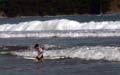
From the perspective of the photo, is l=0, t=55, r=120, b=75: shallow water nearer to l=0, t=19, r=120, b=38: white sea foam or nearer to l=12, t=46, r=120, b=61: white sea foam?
l=12, t=46, r=120, b=61: white sea foam

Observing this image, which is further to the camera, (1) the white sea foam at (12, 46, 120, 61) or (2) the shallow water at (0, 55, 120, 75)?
(1) the white sea foam at (12, 46, 120, 61)

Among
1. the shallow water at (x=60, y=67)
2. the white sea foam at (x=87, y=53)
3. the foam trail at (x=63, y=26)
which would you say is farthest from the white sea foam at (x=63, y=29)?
the shallow water at (x=60, y=67)

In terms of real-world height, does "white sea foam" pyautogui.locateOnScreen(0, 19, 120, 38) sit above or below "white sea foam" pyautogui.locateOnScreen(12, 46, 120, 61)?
below

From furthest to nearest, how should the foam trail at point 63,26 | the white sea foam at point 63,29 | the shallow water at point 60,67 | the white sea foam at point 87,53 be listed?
the foam trail at point 63,26
the white sea foam at point 63,29
the white sea foam at point 87,53
the shallow water at point 60,67

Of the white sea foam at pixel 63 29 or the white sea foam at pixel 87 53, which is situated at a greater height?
the white sea foam at pixel 87 53

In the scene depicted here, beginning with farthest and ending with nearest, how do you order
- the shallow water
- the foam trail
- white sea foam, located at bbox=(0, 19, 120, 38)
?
the foam trail < white sea foam, located at bbox=(0, 19, 120, 38) < the shallow water

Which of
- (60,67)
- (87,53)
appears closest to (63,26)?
(87,53)

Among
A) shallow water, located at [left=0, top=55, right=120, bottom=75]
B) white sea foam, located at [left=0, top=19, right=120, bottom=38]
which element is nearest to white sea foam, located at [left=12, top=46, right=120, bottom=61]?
shallow water, located at [left=0, top=55, right=120, bottom=75]

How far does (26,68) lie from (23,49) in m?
10.7

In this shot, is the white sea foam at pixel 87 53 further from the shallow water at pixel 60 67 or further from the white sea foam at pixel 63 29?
the white sea foam at pixel 63 29

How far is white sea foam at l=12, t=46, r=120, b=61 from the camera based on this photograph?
105ft

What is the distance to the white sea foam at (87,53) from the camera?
105 feet

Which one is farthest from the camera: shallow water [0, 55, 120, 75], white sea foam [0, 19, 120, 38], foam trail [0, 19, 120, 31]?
foam trail [0, 19, 120, 31]

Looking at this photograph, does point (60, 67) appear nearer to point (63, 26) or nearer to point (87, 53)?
point (87, 53)
